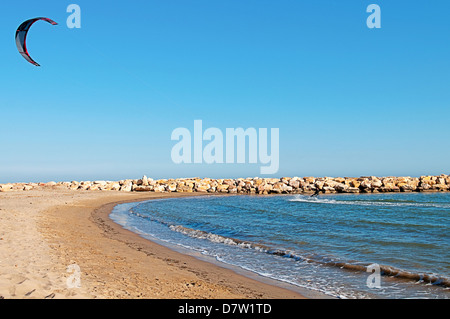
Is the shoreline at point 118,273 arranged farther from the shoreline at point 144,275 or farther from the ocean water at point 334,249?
the ocean water at point 334,249

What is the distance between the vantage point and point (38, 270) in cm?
630

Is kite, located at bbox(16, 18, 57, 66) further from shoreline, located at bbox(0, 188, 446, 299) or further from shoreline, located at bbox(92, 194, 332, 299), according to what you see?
shoreline, located at bbox(92, 194, 332, 299)

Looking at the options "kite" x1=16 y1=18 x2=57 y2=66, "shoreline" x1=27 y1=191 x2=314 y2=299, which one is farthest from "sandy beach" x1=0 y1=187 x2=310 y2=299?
"kite" x1=16 y1=18 x2=57 y2=66

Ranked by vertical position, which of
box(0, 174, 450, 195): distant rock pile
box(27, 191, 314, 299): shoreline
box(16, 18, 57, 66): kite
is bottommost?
box(0, 174, 450, 195): distant rock pile

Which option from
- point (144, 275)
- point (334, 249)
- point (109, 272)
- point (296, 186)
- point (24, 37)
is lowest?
point (296, 186)

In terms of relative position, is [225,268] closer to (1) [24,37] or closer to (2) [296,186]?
(1) [24,37]

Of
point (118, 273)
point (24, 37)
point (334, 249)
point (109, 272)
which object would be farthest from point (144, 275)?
point (24, 37)

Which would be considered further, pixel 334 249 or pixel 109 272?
pixel 334 249

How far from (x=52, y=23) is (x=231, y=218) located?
13414mm

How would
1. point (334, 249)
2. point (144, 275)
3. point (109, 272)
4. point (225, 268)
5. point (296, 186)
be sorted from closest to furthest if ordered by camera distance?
point (109, 272)
point (144, 275)
point (225, 268)
point (334, 249)
point (296, 186)

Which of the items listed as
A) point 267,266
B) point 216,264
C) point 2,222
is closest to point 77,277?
point 216,264
